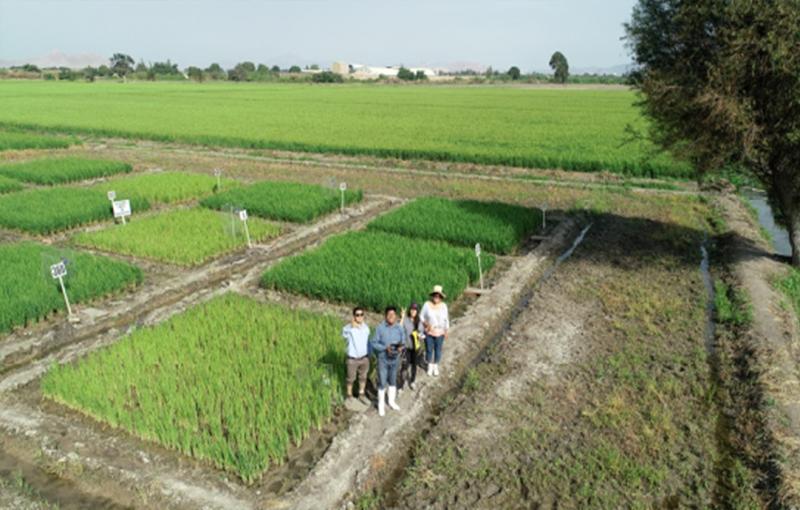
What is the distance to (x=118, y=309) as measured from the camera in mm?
10258

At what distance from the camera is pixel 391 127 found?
35.0 m

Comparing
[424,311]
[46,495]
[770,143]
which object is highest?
[770,143]

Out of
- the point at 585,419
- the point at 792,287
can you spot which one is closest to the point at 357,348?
the point at 585,419

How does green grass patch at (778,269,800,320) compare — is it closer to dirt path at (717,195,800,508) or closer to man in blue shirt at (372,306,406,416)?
dirt path at (717,195,800,508)

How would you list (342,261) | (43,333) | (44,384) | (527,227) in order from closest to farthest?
(44,384), (43,333), (342,261), (527,227)

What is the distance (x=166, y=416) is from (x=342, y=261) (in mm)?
5541

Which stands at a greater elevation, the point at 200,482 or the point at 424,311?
the point at 424,311

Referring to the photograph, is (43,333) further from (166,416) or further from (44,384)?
(166,416)

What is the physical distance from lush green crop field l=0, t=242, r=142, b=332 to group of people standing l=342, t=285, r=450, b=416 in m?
6.06

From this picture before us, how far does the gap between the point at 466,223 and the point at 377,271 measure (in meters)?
4.00

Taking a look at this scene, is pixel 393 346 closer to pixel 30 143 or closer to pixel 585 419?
pixel 585 419

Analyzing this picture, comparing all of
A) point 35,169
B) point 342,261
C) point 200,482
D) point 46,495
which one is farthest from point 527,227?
point 35,169

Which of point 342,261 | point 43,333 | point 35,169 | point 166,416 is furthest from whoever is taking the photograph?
point 35,169

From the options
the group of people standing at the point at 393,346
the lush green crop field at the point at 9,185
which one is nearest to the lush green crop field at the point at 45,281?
the group of people standing at the point at 393,346
